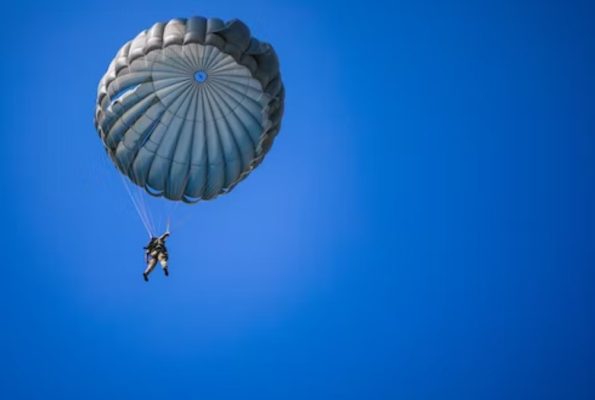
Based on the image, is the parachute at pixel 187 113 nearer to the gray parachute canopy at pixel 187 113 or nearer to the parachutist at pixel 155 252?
the gray parachute canopy at pixel 187 113

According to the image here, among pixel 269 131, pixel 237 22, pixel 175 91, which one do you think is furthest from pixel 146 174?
pixel 237 22

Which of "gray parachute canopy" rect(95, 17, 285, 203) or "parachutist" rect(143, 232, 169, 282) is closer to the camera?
"gray parachute canopy" rect(95, 17, 285, 203)

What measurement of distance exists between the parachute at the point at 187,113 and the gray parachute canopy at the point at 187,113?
3cm

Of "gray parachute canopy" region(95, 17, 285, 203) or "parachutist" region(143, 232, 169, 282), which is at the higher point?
"gray parachute canopy" region(95, 17, 285, 203)

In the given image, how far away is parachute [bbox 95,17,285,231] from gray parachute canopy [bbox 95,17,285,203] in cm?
3

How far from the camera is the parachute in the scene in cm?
1795

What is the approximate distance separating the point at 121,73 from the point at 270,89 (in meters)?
3.82

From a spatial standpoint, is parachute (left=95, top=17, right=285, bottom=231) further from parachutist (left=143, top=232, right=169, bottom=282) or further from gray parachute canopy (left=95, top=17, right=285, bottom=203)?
parachutist (left=143, top=232, right=169, bottom=282)

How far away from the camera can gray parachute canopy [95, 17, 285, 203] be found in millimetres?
17953

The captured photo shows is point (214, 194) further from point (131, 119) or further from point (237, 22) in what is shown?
point (237, 22)

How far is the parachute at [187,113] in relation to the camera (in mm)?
17953

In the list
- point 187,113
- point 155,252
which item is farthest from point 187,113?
point 155,252

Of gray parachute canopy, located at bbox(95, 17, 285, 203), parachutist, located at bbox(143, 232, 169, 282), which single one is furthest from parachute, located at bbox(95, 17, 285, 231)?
parachutist, located at bbox(143, 232, 169, 282)

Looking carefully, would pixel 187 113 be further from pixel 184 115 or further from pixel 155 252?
pixel 155 252
